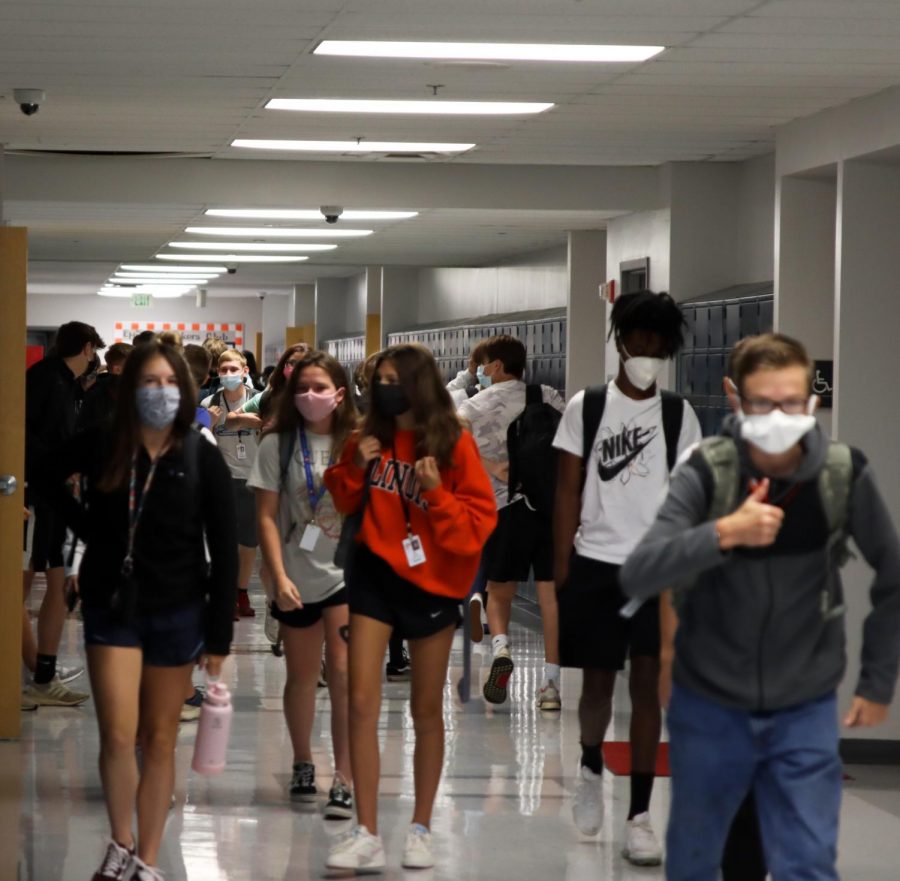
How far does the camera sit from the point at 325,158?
9.50m

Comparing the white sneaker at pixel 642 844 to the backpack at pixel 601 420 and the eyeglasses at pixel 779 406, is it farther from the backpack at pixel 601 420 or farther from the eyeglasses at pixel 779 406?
the eyeglasses at pixel 779 406

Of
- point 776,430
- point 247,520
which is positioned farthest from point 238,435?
point 776,430

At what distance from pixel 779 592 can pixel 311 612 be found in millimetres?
2656

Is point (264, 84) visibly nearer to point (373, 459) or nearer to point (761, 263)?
point (373, 459)

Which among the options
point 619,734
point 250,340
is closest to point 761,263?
point 619,734

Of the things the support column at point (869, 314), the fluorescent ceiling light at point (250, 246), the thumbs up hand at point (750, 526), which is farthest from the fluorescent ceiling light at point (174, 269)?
the thumbs up hand at point (750, 526)

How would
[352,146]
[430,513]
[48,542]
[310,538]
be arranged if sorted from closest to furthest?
[430,513] → [310,538] → [48,542] → [352,146]

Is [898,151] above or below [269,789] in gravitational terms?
above

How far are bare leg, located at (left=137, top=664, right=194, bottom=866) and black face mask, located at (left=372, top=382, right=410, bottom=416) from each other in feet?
3.04

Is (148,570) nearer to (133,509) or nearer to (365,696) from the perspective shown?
(133,509)

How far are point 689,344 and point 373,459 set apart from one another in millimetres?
4798

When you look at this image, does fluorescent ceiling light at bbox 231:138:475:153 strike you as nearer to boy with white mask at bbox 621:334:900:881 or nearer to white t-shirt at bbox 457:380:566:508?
white t-shirt at bbox 457:380:566:508

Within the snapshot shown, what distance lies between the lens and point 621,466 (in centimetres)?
488

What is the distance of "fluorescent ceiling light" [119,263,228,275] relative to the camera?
62.7 ft
